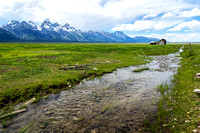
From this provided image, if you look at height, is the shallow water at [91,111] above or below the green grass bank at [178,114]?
below

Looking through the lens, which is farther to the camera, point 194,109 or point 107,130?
point 194,109

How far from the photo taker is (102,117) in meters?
10.5

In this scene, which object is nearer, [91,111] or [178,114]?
[178,114]

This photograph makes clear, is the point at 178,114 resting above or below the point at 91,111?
above

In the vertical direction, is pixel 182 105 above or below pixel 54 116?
above

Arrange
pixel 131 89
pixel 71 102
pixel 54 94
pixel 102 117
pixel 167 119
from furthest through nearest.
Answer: pixel 131 89 < pixel 54 94 < pixel 71 102 < pixel 102 117 < pixel 167 119

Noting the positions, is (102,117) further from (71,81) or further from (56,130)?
(71,81)

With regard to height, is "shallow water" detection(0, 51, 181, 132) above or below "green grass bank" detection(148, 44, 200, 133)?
below

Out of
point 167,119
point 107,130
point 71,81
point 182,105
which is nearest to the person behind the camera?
point 107,130

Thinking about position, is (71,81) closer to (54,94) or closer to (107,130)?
(54,94)

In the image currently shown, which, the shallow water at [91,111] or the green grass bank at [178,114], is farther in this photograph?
the shallow water at [91,111]

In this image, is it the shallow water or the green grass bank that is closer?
the green grass bank

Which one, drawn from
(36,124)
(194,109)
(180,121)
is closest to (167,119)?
(180,121)

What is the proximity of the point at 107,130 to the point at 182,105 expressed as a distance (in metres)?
7.45
